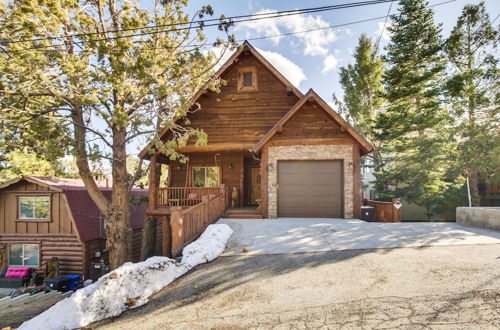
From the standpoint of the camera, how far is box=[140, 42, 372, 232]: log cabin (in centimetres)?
A: 987

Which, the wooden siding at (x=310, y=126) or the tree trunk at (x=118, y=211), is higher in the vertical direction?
the wooden siding at (x=310, y=126)

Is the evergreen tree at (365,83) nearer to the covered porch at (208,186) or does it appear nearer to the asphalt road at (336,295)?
the covered porch at (208,186)

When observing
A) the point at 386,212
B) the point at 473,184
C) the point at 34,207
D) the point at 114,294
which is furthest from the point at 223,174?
the point at 473,184

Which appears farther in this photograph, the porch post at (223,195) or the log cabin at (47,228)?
the log cabin at (47,228)

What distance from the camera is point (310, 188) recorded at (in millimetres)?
10008

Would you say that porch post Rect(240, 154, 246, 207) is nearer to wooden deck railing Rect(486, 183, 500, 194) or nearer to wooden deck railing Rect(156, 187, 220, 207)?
wooden deck railing Rect(156, 187, 220, 207)

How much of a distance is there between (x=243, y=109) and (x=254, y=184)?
13.9 ft

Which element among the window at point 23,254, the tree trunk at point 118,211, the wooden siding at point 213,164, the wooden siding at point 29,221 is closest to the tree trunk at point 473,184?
the wooden siding at point 213,164

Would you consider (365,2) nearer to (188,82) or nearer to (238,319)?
(188,82)

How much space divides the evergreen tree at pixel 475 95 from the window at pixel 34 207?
2559 centimetres

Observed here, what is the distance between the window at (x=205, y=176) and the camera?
13.1 metres

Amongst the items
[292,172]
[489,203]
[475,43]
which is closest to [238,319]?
[292,172]

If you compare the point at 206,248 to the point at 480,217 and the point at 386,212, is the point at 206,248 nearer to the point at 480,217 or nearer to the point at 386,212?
the point at 386,212

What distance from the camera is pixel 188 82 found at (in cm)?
994
